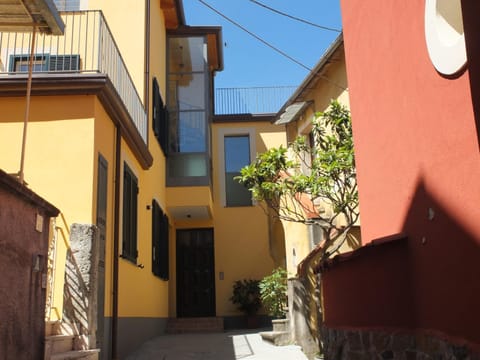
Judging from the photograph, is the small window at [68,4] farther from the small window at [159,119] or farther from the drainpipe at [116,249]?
the drainpipe at [116,249]

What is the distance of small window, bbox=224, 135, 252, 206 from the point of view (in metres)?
18.2

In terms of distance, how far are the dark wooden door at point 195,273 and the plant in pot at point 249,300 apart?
97cm

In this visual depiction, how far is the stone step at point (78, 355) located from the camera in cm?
622

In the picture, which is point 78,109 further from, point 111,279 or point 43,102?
point 111,279

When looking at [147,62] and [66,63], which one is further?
[147,62]

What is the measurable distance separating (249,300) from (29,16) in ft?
40.2

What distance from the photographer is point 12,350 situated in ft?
16.1

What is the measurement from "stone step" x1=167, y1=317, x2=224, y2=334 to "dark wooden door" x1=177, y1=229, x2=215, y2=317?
115 cm

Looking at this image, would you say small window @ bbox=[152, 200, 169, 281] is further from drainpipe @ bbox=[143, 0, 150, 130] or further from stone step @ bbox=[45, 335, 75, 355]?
stone step @ bbox=[45, 335, 75, 355]

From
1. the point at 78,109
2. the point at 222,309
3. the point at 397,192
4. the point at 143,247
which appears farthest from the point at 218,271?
the point at 397,192

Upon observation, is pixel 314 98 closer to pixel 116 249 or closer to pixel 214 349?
pixel 214 349

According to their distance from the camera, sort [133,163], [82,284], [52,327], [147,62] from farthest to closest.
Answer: [147,62]
[133,163]
[82,284]
[52,327]

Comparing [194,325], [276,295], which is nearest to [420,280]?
[276,295]

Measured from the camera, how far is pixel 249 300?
55.1 feet
